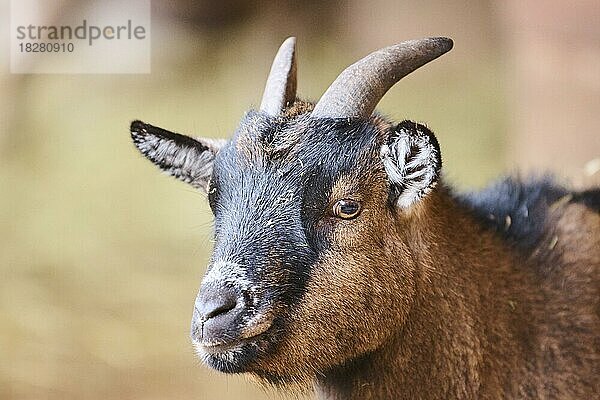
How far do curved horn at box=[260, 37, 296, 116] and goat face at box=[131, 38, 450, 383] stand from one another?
0.19m

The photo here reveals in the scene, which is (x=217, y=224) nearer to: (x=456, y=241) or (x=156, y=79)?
(x=456, y=241)

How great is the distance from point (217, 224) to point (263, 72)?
20.8 feet

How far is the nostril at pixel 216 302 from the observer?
296cm

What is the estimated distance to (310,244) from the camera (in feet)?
10.3

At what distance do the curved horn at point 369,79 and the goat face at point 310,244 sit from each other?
56 mm

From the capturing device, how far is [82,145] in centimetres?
909

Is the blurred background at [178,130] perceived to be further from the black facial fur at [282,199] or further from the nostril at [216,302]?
the nostril at [216,302]

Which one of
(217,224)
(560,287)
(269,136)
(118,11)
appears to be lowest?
(560,287)

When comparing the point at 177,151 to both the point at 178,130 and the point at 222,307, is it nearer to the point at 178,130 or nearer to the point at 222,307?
the point at 222,307

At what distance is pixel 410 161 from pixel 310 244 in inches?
17.2

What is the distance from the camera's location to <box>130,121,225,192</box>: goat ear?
3.55 meters

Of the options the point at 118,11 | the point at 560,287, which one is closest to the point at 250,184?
the point at 560,287

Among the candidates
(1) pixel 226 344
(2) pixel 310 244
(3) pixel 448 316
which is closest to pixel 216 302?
(1) pixel 226 344
